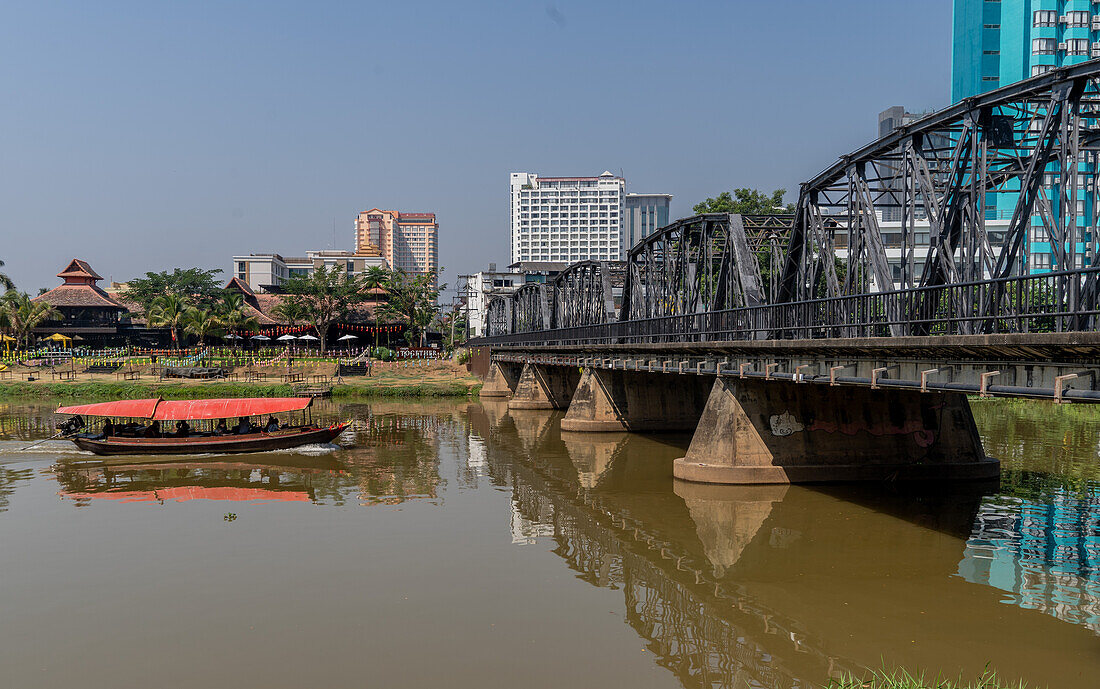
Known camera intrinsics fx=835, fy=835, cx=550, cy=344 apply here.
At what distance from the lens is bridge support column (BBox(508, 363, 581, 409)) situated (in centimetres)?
5759

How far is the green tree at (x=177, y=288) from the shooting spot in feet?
339

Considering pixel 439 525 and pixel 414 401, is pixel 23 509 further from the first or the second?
pixel 414 401

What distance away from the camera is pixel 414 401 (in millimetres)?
65000

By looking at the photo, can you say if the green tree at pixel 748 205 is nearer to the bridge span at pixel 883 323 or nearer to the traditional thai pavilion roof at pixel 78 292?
the bridge span at pixel 883 323

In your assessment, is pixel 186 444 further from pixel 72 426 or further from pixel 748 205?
pixel 748 205

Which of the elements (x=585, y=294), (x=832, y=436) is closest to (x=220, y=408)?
(x=832, y=436)

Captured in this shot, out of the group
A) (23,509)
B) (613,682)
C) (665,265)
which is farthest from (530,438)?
(613,682)

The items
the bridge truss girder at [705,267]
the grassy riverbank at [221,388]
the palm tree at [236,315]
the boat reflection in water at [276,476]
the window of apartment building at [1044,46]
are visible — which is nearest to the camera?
the boat reflection in water at [276,476]

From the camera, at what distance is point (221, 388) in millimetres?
63594

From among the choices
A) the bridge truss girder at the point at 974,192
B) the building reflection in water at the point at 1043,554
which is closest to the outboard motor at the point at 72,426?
the bridge truss girder at the point at 974,192

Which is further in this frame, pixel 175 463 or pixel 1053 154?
pixel 175 463

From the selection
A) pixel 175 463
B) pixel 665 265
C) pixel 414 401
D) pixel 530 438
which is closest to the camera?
pixel 175 463

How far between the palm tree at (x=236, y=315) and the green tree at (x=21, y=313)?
17.3m

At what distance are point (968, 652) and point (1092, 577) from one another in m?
5.32
